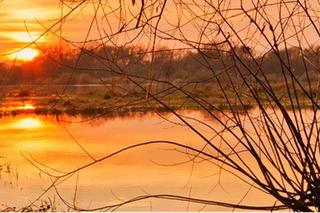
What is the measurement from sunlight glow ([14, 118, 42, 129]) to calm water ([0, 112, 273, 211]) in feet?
3.42

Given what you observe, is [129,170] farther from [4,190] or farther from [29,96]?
[29,96]

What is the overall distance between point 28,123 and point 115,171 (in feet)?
27.9

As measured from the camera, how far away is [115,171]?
9.57m

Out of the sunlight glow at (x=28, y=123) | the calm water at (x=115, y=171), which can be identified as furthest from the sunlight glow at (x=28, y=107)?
the calm water at (x=115, y=171)

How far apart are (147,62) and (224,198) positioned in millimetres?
4620

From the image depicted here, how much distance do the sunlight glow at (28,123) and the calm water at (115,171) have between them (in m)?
1.04

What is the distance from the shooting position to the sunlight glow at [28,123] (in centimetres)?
1675

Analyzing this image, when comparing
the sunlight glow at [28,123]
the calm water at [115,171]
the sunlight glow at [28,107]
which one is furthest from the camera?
the sunlight glow at [28,107]

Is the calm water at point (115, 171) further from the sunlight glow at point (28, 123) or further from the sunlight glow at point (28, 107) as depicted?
the sunlight glow at point (28, 107)

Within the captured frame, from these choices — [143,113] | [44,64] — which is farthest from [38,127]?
[44,64]

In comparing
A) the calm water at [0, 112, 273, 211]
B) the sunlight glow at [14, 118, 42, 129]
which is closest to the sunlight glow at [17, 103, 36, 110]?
the sunlight glow at [14, 118, 42, 129]

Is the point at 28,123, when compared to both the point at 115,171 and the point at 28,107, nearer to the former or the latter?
the point at 28,107

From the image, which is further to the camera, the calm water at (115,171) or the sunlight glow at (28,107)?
the sunlight glow at (28,107)

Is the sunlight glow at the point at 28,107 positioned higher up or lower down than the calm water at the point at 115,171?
higher up
